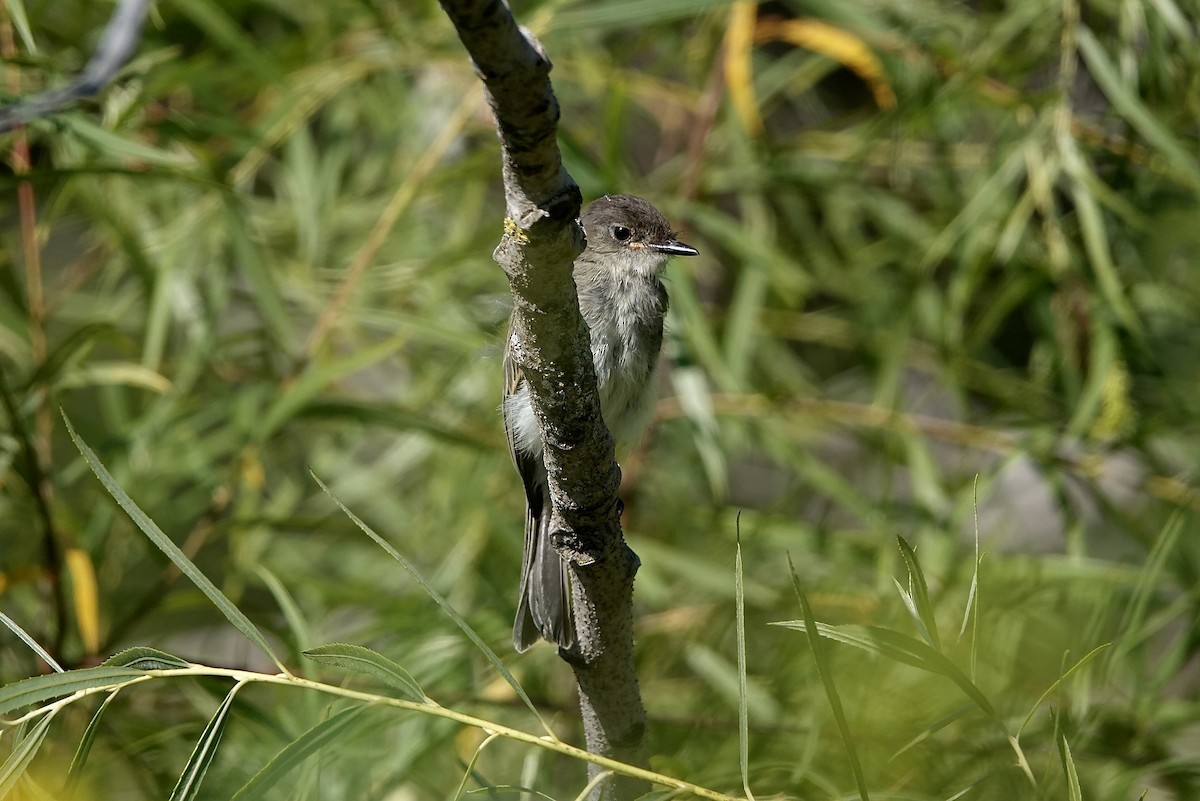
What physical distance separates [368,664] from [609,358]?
4.32 ft

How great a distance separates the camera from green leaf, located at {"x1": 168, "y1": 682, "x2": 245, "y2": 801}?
1335mm

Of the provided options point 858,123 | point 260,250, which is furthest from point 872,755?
point 858,123

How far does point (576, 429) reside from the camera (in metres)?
1.65

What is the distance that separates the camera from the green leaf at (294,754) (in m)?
1.30

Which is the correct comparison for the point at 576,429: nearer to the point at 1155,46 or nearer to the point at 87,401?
the point at 1155,46

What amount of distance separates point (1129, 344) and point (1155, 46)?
0.72 metres

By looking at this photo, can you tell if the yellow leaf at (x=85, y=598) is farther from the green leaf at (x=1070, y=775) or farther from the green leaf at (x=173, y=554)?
the green leaf at (x=1070, y=775)

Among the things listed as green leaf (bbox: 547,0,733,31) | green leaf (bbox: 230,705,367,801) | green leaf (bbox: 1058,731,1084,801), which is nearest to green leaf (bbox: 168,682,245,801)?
green leaf (bbox: 230,705,367,801)

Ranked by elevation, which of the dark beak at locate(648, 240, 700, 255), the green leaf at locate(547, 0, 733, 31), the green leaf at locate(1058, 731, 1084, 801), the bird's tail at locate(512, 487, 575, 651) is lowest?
the bird's tail at locate(512, 487, 575, 651)

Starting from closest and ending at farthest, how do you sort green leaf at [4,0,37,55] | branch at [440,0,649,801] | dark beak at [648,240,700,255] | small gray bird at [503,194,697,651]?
branch at [440,0,649,801]
green leaf at [4,0,37,55]
small gray bird at [503,194,697,651]
dark beak at [648,240,700,255]

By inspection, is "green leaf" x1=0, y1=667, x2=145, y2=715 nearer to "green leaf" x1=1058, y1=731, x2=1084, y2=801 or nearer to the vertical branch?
"green leaf" x1=1058, y1=731, x2=1084, y2=801

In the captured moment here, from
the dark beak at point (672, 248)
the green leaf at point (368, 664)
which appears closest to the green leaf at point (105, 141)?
the dark beak at point (672, 248)

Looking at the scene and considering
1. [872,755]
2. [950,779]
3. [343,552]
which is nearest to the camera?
[872,755]

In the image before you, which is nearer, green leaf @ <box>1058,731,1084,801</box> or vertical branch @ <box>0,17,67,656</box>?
green leaf @ <box>1058,731,1084,801</box>
